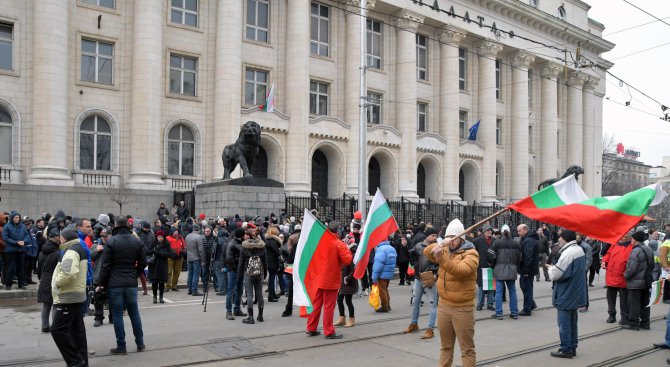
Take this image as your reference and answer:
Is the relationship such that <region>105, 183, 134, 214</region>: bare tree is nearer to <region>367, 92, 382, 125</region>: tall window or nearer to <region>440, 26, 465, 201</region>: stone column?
<region>367, 92, 382, 125</region>: tall window

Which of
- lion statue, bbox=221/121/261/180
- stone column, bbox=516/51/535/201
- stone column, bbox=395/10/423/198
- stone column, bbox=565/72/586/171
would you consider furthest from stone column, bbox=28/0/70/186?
stone column, bbox=565/72/586/171

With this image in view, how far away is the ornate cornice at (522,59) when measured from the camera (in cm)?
4516


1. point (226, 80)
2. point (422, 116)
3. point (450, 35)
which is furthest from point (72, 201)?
point (450, 35)

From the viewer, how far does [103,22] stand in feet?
90.7

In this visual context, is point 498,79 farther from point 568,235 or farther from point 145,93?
point 568,235

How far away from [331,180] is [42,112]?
1594 centimetres

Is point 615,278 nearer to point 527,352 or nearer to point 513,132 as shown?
point 527,352

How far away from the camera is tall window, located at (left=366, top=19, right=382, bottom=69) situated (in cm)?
3700

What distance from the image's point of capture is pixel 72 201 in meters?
25.1

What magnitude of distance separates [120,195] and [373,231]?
1696cm

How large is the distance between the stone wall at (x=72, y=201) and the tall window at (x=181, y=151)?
8.80 feet

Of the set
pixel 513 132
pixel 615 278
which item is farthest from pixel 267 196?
pixel 513 132

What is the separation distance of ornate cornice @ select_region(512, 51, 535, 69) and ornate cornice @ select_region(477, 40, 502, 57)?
10.0 ft

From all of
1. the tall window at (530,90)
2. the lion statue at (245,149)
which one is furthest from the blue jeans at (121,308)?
the tall window at (530,90)
